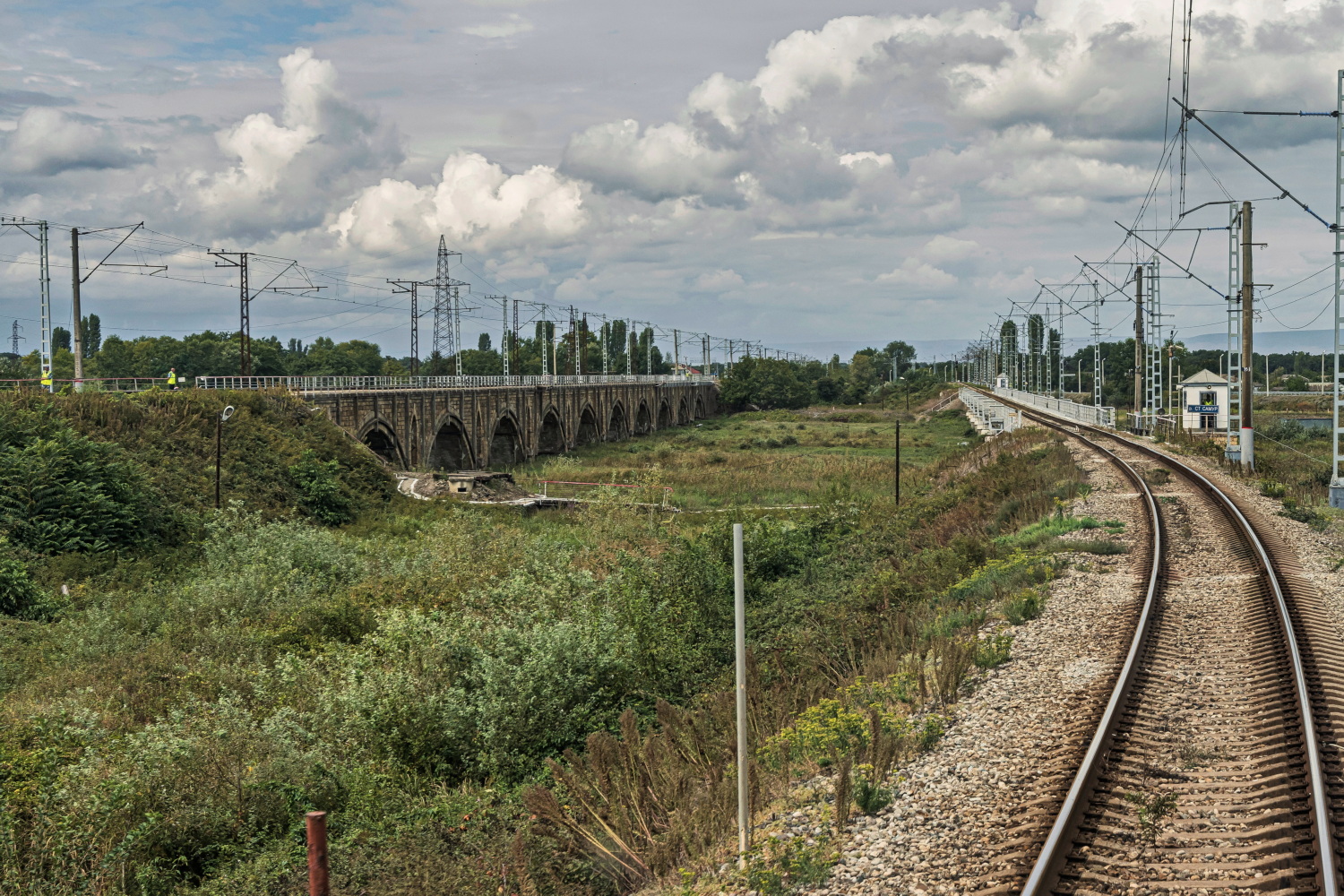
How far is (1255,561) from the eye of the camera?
1634 centimetres

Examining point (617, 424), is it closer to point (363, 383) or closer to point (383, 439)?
point (363, 383)

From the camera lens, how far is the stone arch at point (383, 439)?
50875 mm

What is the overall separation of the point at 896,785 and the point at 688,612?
10.3 m

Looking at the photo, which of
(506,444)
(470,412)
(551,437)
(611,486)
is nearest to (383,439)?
(470,412)

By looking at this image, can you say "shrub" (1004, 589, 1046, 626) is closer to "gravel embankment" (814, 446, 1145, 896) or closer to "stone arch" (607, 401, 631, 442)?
"gravel embankment" (814, 446, 1145, 896)

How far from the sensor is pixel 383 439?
2184 inches

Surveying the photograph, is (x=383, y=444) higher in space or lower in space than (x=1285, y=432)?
lower

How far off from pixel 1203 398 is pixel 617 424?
66.3 metres

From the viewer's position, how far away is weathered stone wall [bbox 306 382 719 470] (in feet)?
168

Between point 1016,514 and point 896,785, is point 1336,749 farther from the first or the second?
point 1016,514

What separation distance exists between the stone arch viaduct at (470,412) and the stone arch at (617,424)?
112 millimetres

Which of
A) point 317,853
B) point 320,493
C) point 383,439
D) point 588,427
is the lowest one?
point 320,493

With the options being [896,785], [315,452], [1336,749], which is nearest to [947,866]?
[896,785]

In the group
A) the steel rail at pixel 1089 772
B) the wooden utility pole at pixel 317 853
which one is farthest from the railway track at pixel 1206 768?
the wooden utility pole at pixel 317 853
